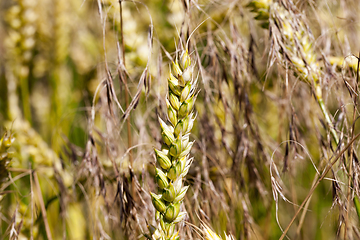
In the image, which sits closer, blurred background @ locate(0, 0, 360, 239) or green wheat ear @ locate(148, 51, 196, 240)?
green wheat ear @ locate(148, 51, 196, 240)

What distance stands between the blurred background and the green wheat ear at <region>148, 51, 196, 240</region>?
0.13ft

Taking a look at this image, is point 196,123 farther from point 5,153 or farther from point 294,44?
point 5,153

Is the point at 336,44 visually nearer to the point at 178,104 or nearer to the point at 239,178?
the point at 239,178

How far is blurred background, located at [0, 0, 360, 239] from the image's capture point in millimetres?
484

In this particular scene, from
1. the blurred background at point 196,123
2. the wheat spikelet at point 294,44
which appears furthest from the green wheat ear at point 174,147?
the wheat spikelet at point 294,44

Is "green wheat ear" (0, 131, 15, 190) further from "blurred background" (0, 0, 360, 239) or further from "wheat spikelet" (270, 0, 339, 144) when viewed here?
"wheat spikelet" (270, 0, 339, 144)

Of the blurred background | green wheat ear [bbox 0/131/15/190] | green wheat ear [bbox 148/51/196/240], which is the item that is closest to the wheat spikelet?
the blurred background

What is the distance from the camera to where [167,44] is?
72 centimetres

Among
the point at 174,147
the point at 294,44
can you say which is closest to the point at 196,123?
the point at 294,44

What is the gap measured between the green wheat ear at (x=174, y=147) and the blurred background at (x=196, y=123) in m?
0.04

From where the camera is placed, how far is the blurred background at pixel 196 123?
1.59 ft

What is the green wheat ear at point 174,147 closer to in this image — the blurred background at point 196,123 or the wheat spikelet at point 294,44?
the blurred background at point 196,123

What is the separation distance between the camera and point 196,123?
2.39 ft

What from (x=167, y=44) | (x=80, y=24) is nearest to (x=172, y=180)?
(x=167, y=44)
